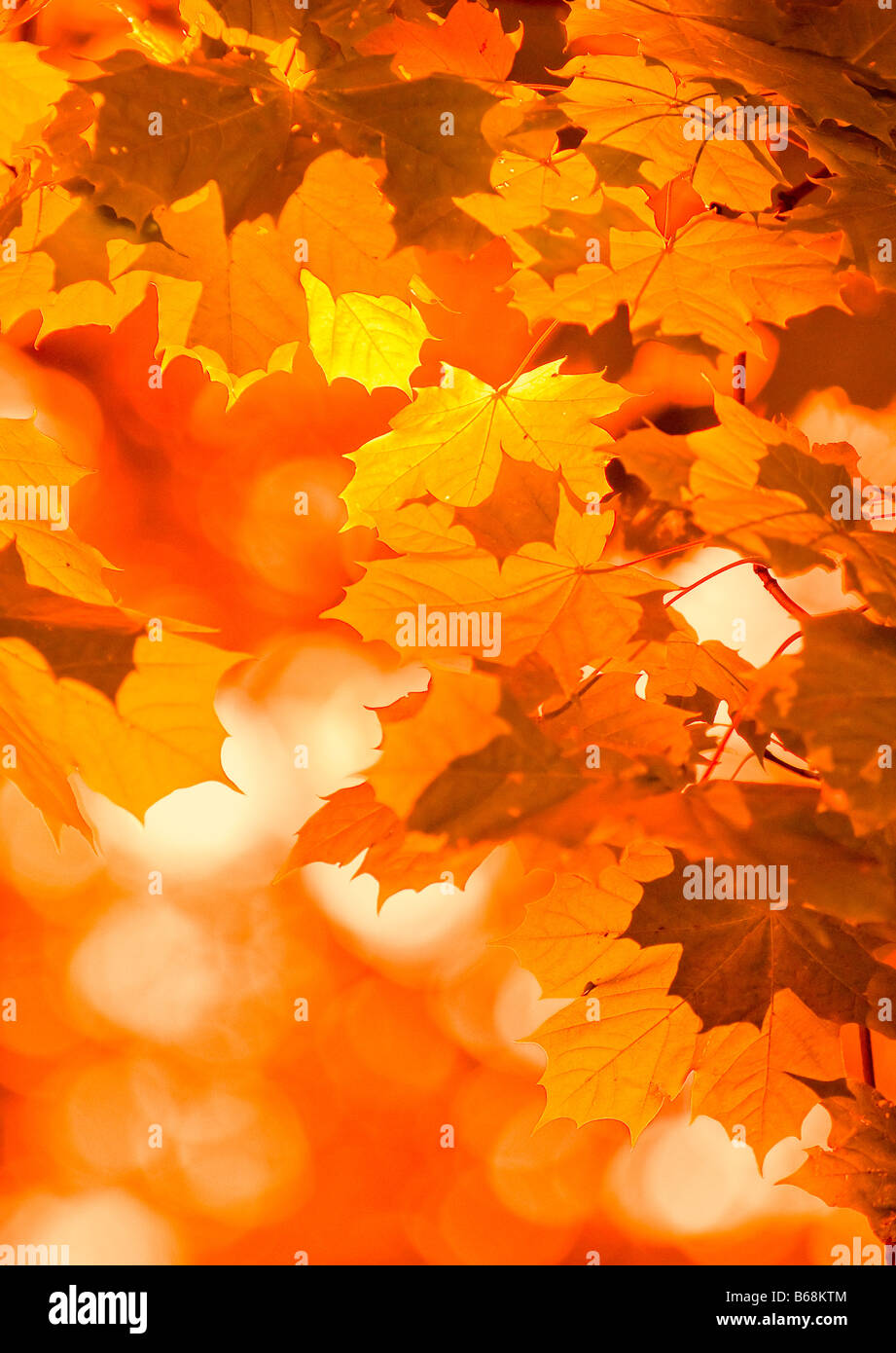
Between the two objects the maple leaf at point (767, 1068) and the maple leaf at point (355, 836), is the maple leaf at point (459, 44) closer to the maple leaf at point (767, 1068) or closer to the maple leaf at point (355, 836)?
the maple leaf at point (355, 836)

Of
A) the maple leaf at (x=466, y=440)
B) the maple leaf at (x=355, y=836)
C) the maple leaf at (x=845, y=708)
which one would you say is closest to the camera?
the maple leaf at (x=845, y=708)

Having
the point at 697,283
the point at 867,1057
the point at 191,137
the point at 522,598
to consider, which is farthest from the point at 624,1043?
the point at 191,137

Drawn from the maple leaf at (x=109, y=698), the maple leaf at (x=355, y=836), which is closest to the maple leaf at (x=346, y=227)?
the maple leaf at (x=109, y=698)

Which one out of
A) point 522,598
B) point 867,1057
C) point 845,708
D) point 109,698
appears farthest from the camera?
point 867,1057

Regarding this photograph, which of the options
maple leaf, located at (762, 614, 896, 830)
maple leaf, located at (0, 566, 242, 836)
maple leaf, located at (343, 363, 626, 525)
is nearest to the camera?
maple leaf, located at (762, 614, 896, 830)

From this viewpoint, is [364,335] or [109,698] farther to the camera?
[364,335]

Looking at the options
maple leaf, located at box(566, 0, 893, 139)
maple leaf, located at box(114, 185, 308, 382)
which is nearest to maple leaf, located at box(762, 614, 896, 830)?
maple leaf, located at box(566, 0, 893, 139)

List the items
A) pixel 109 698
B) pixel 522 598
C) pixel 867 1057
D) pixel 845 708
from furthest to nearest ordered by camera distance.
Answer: pixel 867 1057 < pixel 522 598 < pixel 109 698 < pixel 845 708

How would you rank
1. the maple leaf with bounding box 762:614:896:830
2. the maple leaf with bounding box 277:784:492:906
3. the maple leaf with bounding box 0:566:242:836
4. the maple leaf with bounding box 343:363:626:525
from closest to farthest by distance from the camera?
the maple leaf with bounding box 762:614:896:830 → the maple leaf with bounding box 0:566:242:836 → the maple leaf with bounding box 277:784:492:906 → the maple leaf with bounding box 343:363:626:525

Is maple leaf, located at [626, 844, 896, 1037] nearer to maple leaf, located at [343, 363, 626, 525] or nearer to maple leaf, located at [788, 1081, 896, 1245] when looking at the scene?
maple leaf, located at [788, 1081, 896, 1245]

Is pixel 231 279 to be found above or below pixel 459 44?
below

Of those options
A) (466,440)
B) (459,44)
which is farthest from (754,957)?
(459,44)

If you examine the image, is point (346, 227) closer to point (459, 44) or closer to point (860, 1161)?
point (459, 44)

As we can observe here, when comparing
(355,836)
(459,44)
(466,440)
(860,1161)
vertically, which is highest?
(459,44)
